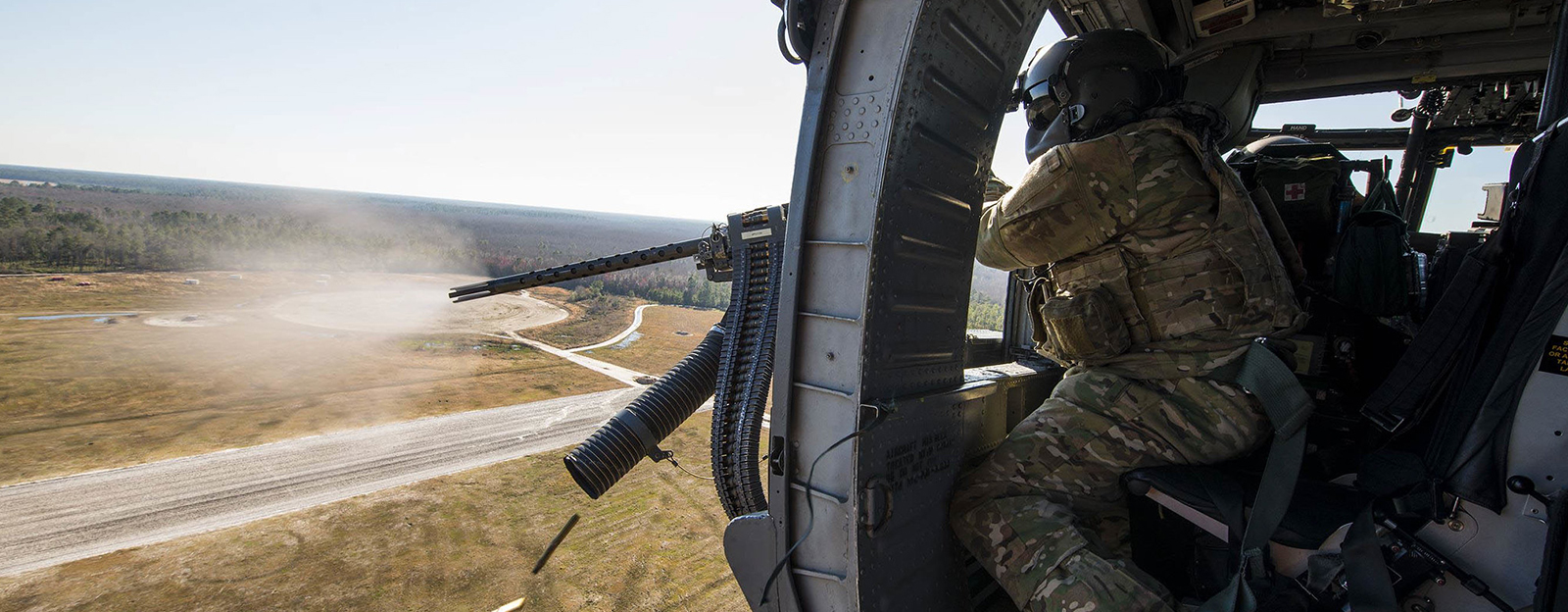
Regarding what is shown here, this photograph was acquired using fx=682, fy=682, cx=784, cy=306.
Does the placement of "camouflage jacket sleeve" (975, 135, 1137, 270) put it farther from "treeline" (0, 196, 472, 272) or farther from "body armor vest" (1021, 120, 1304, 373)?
"treeline" (0, 196, 472, 272)

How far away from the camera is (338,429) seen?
692 inches

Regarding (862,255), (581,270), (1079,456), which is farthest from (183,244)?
(1079,456)

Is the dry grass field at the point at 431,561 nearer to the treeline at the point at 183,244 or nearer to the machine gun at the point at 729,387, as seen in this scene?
the machine gun at the point at 729,387

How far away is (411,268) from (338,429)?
30399 millimetres

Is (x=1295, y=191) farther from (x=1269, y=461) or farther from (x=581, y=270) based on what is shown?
(x=581, y=270)

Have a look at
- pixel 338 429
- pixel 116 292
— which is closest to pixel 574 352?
pixel 338 429

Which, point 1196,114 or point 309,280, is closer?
point 1196,114

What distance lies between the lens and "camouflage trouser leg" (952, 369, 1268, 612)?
2.16m

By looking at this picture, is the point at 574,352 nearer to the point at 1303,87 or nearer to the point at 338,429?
the point at 338,429

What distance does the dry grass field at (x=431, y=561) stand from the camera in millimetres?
9906

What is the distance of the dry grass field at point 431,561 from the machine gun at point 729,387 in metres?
7.26

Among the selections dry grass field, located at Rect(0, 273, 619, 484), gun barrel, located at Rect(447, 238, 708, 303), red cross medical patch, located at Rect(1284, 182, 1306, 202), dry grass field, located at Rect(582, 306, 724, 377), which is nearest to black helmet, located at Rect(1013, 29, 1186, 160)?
red cross medical patch, located at Rect(1284, 182, 1306, 202)

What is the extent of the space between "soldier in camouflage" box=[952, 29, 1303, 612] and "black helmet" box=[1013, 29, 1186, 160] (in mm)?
168

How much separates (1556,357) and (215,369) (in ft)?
91.7
